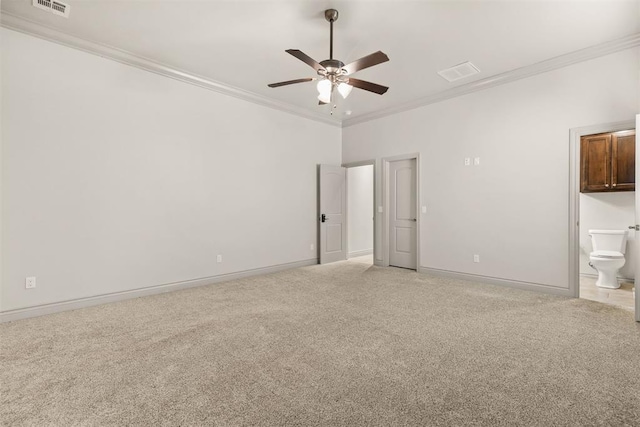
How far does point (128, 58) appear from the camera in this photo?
374cm

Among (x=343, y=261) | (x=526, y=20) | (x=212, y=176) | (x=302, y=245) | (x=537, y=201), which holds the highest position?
(x=526, y=20)

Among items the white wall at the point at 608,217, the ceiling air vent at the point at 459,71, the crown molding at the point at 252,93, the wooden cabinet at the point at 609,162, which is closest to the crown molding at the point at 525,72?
the crown molding at the point at 252,93

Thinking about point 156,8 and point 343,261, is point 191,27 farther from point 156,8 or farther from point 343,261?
point 343,261

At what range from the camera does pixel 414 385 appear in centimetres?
194

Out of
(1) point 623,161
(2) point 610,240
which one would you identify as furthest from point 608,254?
(1) point 623,161

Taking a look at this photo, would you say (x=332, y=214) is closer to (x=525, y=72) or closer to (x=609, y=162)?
(x=525, y=72)

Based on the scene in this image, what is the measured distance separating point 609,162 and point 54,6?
7.52m

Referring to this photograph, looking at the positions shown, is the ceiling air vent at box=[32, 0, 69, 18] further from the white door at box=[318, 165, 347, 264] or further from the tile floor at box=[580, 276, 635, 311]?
the tile floor at box=[580, 276, 635, 311]

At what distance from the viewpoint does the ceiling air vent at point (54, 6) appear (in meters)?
2.81

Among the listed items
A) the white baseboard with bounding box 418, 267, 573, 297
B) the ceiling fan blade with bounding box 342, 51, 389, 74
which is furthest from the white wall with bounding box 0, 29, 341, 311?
the white baseboard with bounding box 418, 267, 573, 297

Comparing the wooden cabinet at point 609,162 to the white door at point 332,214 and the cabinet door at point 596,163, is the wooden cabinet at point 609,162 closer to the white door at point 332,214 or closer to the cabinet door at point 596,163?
the cabinet door at point 596,163

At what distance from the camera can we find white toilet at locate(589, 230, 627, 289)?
4469mm

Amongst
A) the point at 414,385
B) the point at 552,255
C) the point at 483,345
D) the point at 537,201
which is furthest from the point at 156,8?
the point at 552,255

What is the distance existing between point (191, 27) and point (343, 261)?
4877 mm
